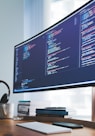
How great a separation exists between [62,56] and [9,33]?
3.70 ft

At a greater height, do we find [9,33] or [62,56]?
[9,33]

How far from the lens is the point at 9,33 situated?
219 centimetres

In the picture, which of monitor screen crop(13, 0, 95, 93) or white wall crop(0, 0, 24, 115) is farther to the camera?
white wall crop(0, 0, 24, 115)

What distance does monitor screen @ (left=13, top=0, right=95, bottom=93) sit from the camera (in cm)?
100

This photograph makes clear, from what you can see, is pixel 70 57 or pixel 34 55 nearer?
pixel 70 57

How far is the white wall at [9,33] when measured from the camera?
2133 millimetres

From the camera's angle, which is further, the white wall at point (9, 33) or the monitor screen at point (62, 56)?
the white wall at point (9, 33)

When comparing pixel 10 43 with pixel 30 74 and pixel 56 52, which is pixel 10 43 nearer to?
pixel 30 74

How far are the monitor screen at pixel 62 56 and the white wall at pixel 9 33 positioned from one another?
555mm

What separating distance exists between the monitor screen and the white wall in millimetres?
555

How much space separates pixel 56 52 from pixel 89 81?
312 millimetres

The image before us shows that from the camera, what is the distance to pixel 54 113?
1.29 m

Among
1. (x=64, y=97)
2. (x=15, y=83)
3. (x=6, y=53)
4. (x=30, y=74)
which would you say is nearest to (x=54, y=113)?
(x=30, y=74)

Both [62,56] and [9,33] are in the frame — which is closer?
[62,56]
